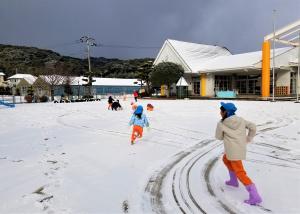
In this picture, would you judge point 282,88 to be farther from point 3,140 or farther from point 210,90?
point 3,140

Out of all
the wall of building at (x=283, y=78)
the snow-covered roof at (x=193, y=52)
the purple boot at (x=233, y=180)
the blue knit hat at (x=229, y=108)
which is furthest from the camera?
the snow-covered roof at (x=193, y=52)

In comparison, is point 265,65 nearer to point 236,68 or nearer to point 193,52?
point 236,68

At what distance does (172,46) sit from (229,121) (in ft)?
117

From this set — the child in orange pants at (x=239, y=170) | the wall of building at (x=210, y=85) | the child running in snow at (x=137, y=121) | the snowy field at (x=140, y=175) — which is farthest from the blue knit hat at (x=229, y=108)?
the wall of building at (x=210, y=85)

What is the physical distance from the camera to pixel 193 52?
39031mm

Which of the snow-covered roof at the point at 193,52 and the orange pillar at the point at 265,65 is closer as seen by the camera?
the orange pillar at the point at 265,65

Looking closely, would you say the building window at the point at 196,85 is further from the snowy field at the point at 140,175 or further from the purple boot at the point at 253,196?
the purple boot at the point at 253,196

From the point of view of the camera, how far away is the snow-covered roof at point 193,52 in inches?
1399

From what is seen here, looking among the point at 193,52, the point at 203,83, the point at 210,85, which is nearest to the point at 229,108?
the point at 210,85

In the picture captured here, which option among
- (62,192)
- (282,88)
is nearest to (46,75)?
(282,88)

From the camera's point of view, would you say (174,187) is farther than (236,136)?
Yes

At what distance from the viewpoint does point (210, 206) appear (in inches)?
133

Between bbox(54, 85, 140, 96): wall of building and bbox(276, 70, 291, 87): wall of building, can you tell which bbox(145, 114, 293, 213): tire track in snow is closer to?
bbox(276, 70, 291, 87): wall of building

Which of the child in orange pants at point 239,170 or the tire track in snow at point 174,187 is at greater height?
the child in orange pants at point 239,170
